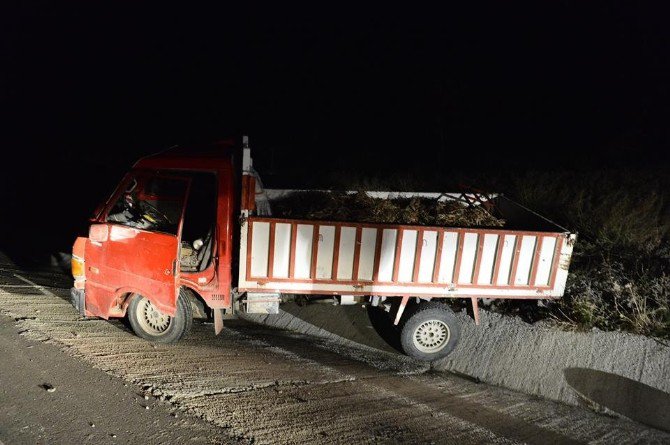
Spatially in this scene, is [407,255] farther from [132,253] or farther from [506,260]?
[132,253]

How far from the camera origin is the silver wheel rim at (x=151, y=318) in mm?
5426

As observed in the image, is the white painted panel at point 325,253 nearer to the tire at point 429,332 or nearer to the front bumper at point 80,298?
the tire at point 429,332

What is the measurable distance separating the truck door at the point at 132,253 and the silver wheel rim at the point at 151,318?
0.25m

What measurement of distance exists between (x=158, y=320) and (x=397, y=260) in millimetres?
2687

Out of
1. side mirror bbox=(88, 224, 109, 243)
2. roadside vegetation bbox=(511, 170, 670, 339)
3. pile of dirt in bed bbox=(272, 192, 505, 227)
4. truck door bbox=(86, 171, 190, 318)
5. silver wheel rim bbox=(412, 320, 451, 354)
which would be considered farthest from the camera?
pile of dirt in bed bbox=(272, 192, 505, 227)

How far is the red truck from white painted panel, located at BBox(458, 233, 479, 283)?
0.4 inches

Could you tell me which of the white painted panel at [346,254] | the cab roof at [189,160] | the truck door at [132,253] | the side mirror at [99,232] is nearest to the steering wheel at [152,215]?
the truck door at [132,253]

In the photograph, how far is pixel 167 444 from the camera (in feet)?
11.8

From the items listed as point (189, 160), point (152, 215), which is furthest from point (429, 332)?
point (152, 215)

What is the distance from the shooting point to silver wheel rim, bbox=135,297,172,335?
214 inches

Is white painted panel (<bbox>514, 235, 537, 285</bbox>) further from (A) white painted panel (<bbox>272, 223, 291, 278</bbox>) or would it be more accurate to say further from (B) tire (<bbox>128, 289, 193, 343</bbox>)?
(B) tire (<bbox>128, 289, 193, 343</bbox>)

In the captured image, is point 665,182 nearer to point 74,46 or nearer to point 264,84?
point 264,84

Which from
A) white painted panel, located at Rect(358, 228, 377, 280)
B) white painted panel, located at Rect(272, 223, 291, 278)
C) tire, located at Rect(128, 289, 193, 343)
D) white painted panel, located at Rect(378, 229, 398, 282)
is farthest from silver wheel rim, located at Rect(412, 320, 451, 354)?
tire, located at Rect(128, 289, 193, 343)

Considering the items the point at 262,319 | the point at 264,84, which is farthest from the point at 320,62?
the point at 262,319
